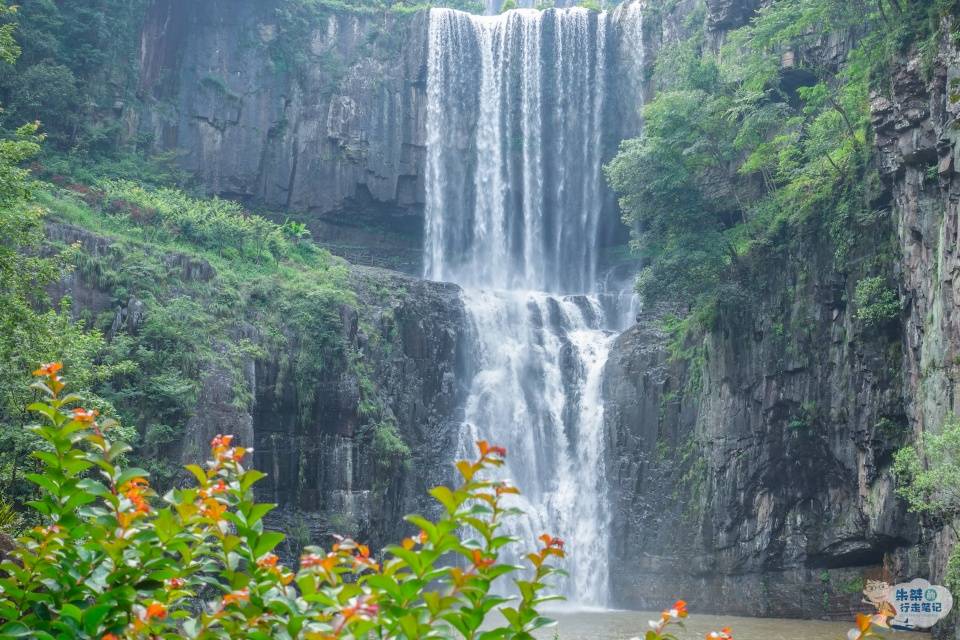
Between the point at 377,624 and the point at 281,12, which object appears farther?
the point at 281,12

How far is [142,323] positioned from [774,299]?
17.3 m

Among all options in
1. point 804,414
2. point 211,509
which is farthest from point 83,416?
point 804,414

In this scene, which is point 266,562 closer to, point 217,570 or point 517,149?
point 217,570

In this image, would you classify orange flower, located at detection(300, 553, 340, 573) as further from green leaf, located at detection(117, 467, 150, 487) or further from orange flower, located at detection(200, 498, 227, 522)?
green leaf, located at detection(117, 467, 150, 487)

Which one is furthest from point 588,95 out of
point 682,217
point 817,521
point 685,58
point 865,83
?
point 817,521

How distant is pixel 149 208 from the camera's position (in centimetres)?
A: 2977

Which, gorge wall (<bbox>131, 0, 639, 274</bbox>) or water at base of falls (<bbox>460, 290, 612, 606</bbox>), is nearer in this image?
water at base of falls (<bbox>460, 290, 612, 606</bbox>)

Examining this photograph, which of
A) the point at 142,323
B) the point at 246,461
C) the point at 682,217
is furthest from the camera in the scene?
the point at 682,217

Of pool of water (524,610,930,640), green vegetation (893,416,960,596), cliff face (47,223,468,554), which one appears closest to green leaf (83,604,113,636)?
green vegetation (893,416,960,596)

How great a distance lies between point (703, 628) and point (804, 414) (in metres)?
6.51

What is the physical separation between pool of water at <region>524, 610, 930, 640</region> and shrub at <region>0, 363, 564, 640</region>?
55.2 feet

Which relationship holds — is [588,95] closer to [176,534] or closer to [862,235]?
[862,235]

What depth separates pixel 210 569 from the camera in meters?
2.73

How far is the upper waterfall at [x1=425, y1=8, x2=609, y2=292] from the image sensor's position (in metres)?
39.1
